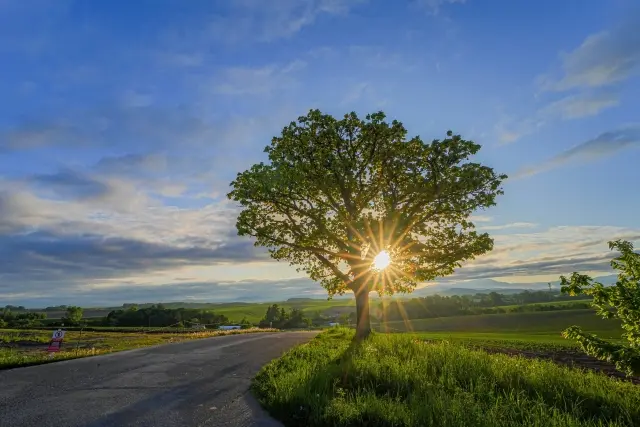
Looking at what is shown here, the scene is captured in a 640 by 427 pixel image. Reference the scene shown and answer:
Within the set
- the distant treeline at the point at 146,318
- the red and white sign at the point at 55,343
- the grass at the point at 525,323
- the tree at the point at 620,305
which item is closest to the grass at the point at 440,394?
the tree at the point at 620,305

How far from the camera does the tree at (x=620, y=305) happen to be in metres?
9.78

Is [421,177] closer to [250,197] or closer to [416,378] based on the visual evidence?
[250,197]

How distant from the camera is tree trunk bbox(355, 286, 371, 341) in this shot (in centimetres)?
2274

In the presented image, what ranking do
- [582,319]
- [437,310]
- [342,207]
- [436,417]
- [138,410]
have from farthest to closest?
[437,310] < [582,319] < [342,207] < [138,410] < [436,417]

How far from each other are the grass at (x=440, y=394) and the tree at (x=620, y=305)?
0.89m

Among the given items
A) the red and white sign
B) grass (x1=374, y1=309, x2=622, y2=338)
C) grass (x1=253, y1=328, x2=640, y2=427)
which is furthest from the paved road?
grass (x1=374, y1=309, x2=622, y2=338)

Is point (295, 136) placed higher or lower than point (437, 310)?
higher

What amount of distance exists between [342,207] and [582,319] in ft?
264

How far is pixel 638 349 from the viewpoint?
32.7ft

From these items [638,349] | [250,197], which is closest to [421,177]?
[250,197]

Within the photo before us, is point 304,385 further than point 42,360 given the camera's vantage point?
No

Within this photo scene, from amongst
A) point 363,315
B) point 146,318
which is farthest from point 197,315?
point 363,315

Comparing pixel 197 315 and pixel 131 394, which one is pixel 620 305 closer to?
pixel 131 394

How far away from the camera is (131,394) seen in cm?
1048
